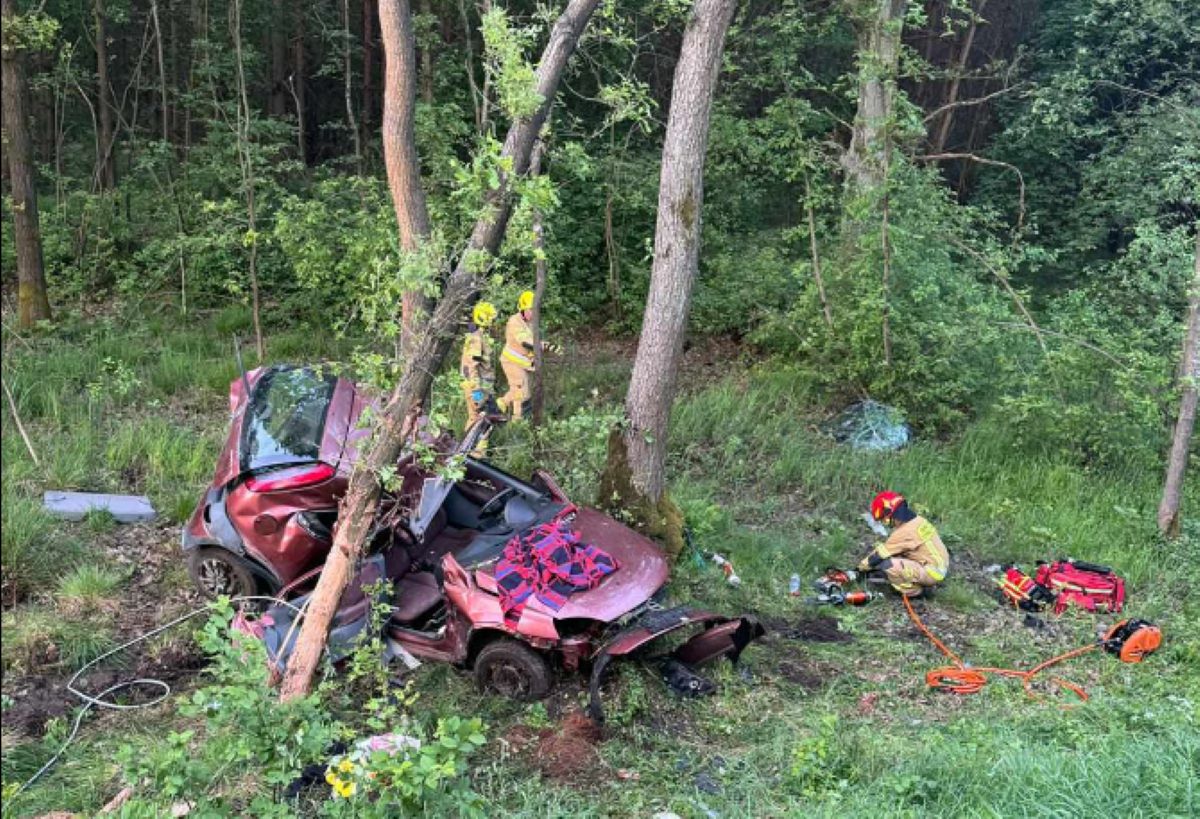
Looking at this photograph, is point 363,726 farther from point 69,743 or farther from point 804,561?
point 804,561

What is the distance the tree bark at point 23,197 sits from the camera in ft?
32.8

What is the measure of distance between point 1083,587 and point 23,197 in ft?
37.1

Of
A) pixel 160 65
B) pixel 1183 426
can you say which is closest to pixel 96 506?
pixel 160 65

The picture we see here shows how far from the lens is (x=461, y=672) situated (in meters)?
5.34

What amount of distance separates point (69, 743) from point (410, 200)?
380 centimetres

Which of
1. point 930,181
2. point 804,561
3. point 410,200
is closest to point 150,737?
point 410,200

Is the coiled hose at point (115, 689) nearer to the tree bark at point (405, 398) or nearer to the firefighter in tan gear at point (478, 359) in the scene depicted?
the tree bark at point (405, 398)

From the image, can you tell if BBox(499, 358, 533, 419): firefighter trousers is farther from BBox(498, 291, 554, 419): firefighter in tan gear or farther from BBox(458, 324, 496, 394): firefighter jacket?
BBox(458, 324, 496, 394): firefighter jacket

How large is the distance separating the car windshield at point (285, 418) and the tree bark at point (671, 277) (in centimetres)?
220

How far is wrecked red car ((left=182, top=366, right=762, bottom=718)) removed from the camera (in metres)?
4.98

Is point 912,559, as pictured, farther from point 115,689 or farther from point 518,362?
point 115,689

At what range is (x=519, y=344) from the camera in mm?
9203

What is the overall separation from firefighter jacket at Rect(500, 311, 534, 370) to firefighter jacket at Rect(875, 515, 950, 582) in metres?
3.86

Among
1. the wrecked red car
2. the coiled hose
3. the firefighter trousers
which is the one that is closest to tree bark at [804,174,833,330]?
the firefighter trousers
